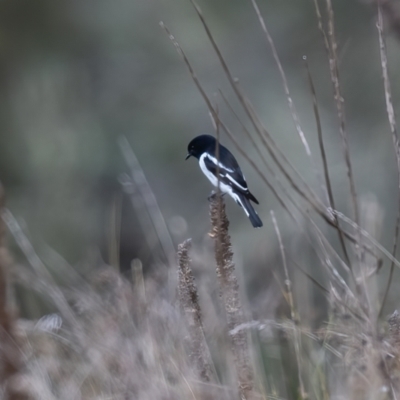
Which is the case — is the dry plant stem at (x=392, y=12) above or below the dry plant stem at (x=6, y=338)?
above

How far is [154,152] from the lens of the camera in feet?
36.4

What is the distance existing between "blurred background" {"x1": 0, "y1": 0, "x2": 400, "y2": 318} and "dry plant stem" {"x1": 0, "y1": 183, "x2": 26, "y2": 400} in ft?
23.0

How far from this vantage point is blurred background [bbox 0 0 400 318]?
9.80 m

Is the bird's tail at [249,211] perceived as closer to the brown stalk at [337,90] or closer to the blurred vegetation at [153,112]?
the brown stalk at [337,90]

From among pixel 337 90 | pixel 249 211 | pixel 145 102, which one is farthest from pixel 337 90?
pixel 145 102

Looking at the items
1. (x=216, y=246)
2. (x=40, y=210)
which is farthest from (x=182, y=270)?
(x=40, y=210)

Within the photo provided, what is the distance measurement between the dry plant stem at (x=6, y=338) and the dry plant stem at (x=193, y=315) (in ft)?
1.27

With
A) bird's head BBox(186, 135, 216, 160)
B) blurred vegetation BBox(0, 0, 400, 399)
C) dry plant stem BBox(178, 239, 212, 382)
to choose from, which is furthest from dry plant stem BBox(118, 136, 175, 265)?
blurred vegetation BBox(0, 0, 400, 399)

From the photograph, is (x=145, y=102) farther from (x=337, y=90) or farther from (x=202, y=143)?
(x=337, y=90)

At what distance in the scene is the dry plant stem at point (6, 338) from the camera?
5.58 ft

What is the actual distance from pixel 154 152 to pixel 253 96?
59.9 inches

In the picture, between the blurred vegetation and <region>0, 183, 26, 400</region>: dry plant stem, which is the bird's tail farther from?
the blurred vegetation

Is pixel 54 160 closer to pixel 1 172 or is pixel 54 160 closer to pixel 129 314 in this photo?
pixel 1 172

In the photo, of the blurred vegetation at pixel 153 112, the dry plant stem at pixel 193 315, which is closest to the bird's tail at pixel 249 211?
the dry plant stem at pixel 193 315
